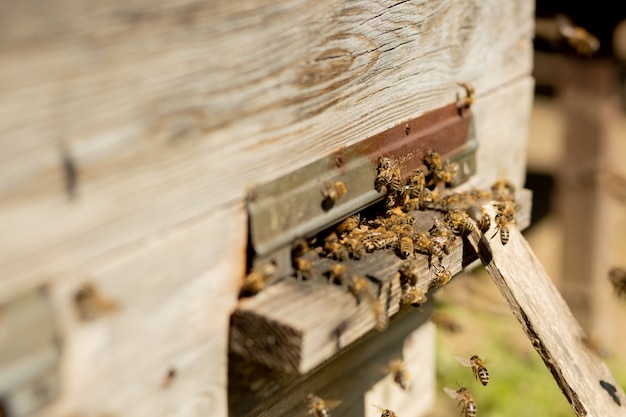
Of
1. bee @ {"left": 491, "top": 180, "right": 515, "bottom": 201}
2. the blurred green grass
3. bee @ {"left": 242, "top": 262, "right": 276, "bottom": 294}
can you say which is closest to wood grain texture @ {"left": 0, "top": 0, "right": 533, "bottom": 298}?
bee @ {"left": 242, "top": 262, "right": 276, "bottom": 294}

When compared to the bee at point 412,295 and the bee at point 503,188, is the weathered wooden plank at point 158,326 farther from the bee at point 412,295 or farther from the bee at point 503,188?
the bee at point 503,188

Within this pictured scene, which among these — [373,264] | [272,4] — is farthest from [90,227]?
[373,264]

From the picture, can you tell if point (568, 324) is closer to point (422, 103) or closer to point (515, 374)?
point (422, 103)

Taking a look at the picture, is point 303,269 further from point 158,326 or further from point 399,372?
point 399,372

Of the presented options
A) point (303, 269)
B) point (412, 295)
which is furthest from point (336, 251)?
point (412, 295)

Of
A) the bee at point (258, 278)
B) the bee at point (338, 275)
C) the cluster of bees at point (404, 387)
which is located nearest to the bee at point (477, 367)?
the cluster of bees at point (404, 387)
